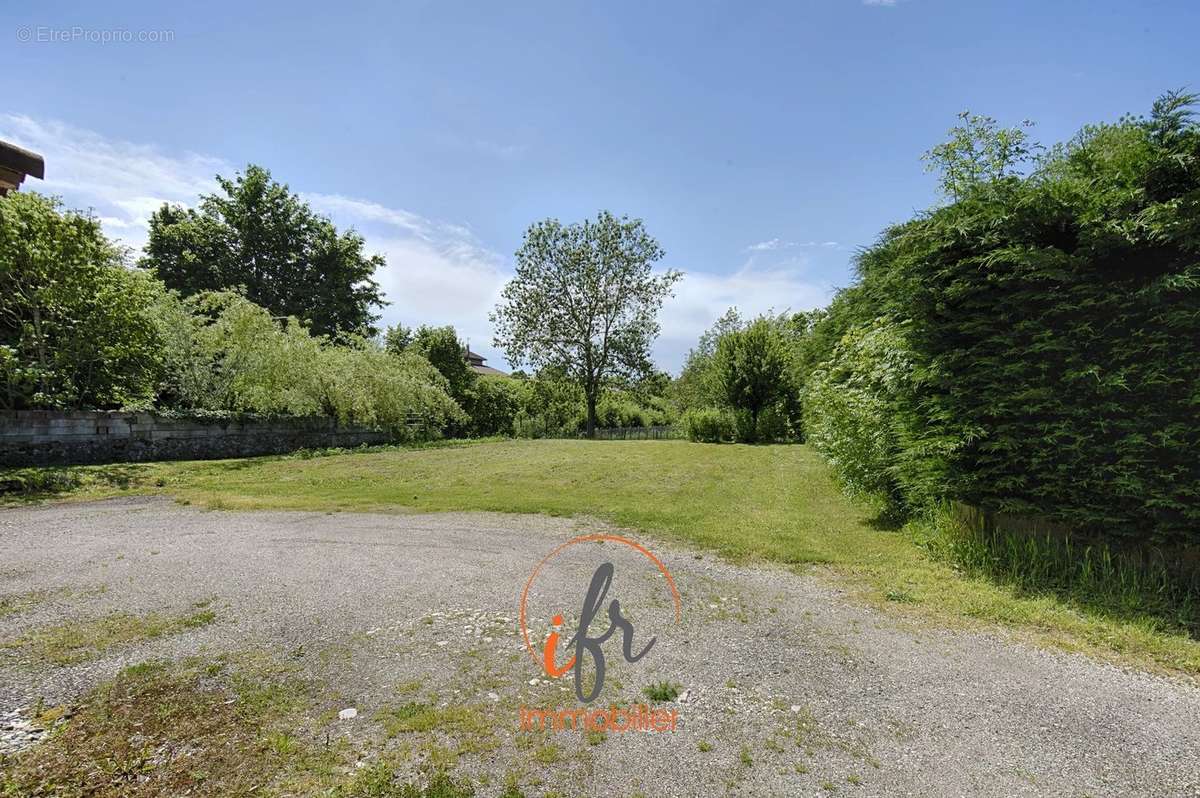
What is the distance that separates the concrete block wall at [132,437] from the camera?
10359 millimetres

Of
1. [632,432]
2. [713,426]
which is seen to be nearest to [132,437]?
[713,426]

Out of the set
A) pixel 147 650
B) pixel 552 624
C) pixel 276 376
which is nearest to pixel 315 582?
pixel 147 650

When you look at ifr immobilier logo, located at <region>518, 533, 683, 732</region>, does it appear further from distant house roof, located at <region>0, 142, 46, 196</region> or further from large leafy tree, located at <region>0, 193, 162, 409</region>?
large leafy tree, located at <region>0, 193, 162, 409</region>

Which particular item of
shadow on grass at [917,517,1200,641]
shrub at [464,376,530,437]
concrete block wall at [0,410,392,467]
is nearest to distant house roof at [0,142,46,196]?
shadow on grass at [917,517,1200,641]

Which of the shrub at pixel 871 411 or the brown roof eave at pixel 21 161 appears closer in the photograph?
the brown roof eave at pixel 21 161

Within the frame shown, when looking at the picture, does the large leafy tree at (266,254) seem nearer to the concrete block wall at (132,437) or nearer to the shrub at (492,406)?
the shrub at (492,406)

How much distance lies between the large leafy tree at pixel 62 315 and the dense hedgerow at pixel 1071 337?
1481cm

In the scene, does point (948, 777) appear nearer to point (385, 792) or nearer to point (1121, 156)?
point (385, 792)

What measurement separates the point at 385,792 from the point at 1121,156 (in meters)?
6.80

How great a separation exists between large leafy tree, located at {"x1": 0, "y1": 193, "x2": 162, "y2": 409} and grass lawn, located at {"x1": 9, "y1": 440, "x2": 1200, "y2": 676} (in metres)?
2.34

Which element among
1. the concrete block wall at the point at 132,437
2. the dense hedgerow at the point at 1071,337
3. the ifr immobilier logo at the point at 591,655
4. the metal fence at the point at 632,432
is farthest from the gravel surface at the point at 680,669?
the metal fence at the point at 632,432

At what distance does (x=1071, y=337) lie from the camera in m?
4.52

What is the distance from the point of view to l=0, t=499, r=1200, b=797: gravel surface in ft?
7.45

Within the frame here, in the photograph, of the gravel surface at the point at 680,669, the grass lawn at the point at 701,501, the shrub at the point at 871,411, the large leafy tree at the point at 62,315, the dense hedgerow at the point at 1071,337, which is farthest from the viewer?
the large leafy tree at the point at 62,315
